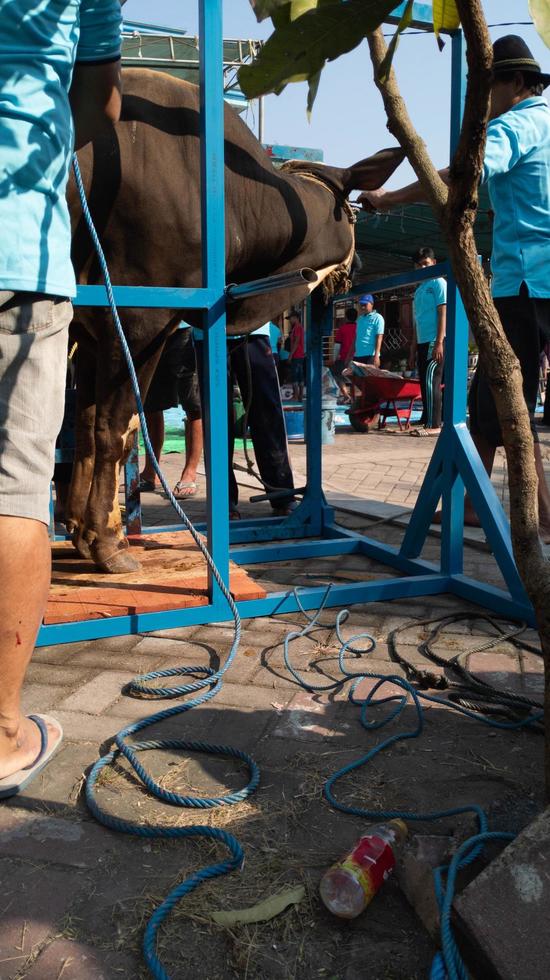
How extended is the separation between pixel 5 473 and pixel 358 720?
1171 mm

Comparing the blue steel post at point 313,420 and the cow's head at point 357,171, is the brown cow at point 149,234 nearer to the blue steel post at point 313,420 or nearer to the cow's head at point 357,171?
the cow's head at point 357,171

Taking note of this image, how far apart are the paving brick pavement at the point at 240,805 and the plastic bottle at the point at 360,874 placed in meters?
0.04

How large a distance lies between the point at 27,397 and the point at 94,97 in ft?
2.90

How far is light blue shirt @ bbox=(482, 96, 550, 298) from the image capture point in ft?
11.2

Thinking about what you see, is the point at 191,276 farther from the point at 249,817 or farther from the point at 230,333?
the point at 249,817

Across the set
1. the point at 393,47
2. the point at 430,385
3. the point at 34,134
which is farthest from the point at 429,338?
the point at 393,47

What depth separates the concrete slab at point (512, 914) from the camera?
3.66 feet

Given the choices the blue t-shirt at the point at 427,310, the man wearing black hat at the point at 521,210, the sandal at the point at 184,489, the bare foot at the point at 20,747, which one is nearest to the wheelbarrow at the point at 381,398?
the blue t-shirt at the point at 427,310

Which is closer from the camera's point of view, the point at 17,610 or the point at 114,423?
the point at 17,610

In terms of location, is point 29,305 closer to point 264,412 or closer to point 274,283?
point 274,283

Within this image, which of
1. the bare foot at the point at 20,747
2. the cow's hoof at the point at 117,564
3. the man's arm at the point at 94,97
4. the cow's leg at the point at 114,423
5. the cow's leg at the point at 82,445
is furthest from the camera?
the cow's leg at the point at 82,445

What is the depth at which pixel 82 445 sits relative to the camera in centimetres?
359

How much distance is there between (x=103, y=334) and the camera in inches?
117

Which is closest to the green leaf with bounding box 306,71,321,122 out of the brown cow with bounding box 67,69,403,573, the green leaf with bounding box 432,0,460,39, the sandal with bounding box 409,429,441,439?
the green leaf with bounding box 432,0,460,39
